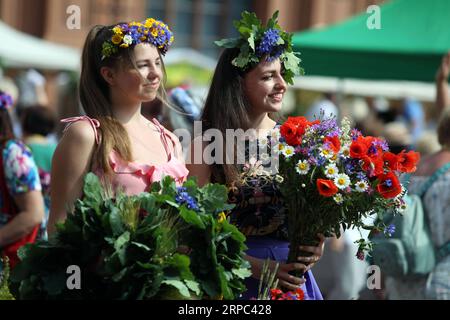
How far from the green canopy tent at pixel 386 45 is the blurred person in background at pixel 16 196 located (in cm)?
401

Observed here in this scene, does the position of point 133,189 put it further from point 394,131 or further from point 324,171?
point 394,131

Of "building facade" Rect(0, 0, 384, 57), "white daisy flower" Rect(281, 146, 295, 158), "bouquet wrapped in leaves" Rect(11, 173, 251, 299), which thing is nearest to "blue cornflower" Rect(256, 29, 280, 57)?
"white daisy flower" Rect(281, 146, 295, 158)

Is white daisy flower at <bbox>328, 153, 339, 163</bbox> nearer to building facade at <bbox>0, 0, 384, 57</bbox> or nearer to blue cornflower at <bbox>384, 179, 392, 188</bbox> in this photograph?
blue cornflower at <bbox>384, 179, 392, 188</bbox>

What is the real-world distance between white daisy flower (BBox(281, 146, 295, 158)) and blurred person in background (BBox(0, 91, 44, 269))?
2.05 meters

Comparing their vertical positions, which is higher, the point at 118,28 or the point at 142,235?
the point at 118,28

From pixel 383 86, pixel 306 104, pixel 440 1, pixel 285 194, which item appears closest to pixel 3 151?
pixel 285 194

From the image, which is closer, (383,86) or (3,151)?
(3,151)

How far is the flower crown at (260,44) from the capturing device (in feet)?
13.4

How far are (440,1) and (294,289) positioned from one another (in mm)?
5795

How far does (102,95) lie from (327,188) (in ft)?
2.94

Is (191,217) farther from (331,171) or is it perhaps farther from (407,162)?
(407,162)

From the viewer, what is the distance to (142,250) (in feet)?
9.88

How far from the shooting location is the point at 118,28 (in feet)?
11.7

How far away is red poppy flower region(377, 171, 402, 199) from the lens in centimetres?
345
